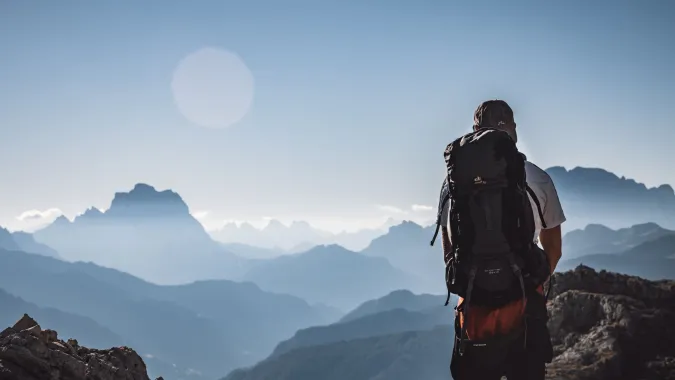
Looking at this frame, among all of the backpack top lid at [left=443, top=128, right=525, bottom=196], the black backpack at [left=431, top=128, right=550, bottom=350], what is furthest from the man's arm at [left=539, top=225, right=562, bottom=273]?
the backpack top lid at [left=443, top=128, right=525, bottom=196]

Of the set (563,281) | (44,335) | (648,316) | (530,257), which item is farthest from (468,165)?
(563,281)

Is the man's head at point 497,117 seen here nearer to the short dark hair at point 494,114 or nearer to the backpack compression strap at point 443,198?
the short dark hair at point 494,114

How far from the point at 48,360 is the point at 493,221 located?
8.13m

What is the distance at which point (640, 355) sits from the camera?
17828 millimetres

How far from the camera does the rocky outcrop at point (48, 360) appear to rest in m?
8.21

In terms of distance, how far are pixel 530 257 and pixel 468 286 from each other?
73cm

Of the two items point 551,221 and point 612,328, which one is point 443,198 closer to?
point 551,221

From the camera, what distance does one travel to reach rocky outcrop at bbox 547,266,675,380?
17094 mm

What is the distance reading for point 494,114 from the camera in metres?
5.71

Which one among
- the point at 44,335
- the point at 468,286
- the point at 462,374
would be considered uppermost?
the point at 44,335

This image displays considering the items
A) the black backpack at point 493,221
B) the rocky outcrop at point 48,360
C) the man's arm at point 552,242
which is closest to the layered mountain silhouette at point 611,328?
the man's arm at point 552,242

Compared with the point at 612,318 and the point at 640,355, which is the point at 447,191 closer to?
the point at 640,355

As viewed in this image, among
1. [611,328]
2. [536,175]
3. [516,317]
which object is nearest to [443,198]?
[536,175]

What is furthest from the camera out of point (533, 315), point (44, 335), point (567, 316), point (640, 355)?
point (567, 316)
